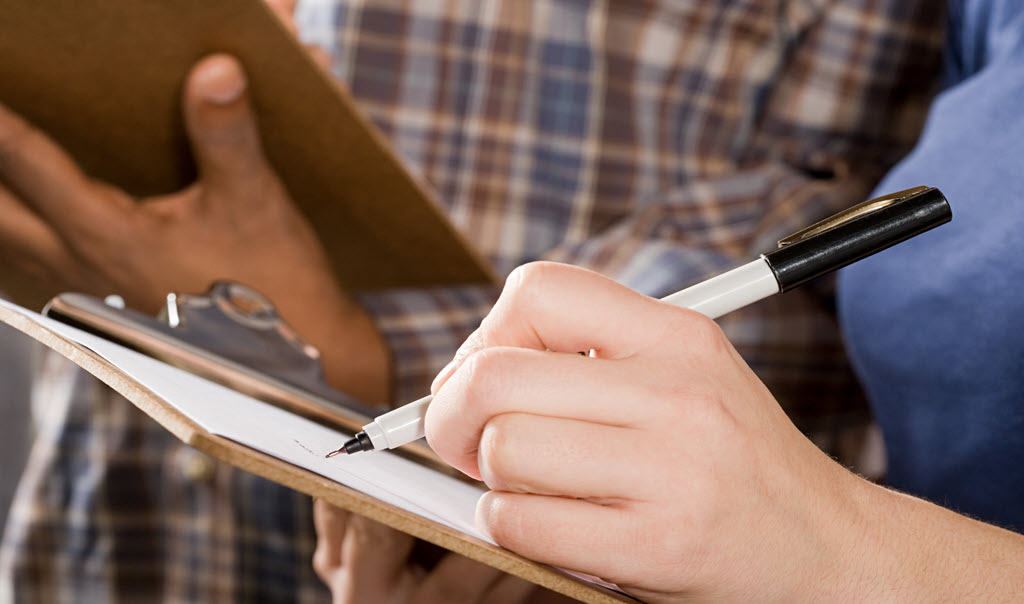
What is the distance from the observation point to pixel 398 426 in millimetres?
338

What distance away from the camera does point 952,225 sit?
53 centimetres

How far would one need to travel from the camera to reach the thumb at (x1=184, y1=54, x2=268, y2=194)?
57 cm

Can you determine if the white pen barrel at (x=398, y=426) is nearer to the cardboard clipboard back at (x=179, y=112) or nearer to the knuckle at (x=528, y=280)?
the knuckle at (x=528, y=280)

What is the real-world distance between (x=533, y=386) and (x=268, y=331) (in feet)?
0.91

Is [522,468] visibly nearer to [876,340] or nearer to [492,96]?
[876,340]

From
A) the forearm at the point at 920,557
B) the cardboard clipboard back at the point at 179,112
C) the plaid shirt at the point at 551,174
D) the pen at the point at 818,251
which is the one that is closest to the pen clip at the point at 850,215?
the pen at the point at 818,251

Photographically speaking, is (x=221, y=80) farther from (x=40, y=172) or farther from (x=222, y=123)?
(x=40, y=172)

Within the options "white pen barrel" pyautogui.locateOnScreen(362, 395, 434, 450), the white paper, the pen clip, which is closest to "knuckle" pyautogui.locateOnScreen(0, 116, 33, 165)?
the white paper

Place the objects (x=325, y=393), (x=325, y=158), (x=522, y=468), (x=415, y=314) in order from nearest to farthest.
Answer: (x=522, y=468) → (x=325, y=393) → (x=325, y=158) → (x=415, y=314)

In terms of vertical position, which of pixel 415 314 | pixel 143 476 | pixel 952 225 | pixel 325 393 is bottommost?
pixel 143 476

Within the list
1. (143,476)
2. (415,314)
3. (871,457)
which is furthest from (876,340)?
(143,476)

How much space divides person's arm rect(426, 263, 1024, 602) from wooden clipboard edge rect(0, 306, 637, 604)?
1 centimetres

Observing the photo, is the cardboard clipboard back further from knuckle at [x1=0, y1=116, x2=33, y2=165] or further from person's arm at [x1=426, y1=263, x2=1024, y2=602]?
person's arm at [x1=426, y1=263, x2=1024, y2=602]

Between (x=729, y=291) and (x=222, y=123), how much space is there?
16.1 inches
